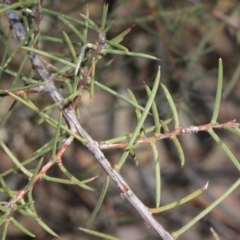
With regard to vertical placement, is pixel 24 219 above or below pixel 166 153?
below

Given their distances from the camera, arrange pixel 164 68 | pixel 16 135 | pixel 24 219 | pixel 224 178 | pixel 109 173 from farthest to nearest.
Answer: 1. pixel 224 178
2. pixel 24 219
3. pixel 16 135
4. pixel 164 68
5. pixel 109 173

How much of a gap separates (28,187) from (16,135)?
2.92 feet

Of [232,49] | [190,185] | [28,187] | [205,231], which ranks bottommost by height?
[205,231]

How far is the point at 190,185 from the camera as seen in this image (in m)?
1.57

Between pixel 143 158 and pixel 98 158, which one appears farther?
pixel 143 158

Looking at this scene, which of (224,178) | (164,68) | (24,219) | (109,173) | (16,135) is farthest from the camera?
(224,178)

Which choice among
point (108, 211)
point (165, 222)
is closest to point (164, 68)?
point (108, 211)

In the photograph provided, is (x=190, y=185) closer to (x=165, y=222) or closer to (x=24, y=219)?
(x=165, y=222)

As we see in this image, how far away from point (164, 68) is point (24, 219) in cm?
57

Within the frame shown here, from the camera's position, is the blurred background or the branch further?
the blurred background

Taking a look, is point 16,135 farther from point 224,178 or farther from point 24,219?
point 224,178

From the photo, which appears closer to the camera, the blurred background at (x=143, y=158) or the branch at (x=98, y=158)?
the branch at (x=98, y=158)

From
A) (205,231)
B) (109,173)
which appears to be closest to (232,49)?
(205,231)

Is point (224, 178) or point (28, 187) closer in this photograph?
point (28, 187)
